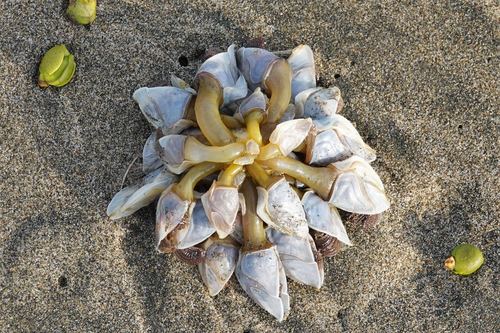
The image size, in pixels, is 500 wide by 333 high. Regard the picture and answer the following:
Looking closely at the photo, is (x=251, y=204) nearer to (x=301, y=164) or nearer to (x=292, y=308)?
(x=301, y=164)

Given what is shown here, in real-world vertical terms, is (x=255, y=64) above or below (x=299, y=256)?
above

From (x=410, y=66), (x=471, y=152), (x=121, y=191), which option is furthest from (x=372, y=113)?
(x=121, y=191)

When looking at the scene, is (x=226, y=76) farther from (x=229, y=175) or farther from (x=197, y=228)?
(x=197, y=228)

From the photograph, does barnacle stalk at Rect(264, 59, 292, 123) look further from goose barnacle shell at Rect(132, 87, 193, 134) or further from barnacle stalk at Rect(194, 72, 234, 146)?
goose barnacle shell at Rect(132, 87, 193, 134)

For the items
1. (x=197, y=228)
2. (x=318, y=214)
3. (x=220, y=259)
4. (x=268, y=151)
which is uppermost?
(x=268, y=151)

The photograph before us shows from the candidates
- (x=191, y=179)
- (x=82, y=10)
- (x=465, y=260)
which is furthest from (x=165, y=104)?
(x=465, y=260)

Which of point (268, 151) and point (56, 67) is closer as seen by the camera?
point (268, 151)
